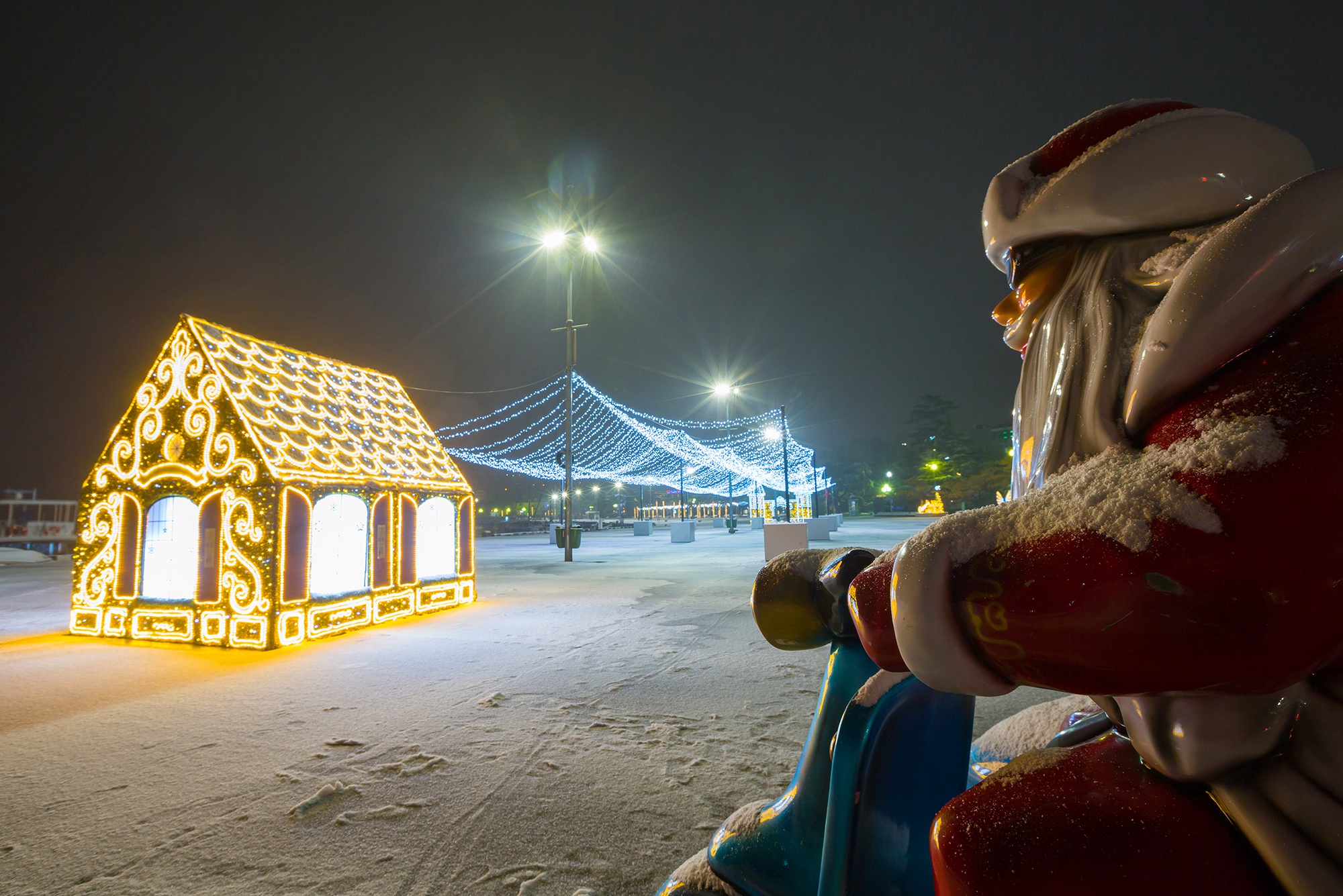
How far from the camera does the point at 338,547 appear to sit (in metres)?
6.41

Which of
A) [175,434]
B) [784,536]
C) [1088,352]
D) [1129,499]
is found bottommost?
[784,536]

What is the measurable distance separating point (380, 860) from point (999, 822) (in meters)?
2.33

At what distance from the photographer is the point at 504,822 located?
240cm

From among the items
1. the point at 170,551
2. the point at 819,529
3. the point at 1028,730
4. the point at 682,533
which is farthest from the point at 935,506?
the point at 1028,730

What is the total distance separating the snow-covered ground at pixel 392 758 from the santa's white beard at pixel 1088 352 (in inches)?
75.2

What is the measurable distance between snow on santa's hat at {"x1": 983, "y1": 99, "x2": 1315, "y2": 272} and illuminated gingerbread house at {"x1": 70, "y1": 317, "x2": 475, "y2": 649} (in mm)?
6453

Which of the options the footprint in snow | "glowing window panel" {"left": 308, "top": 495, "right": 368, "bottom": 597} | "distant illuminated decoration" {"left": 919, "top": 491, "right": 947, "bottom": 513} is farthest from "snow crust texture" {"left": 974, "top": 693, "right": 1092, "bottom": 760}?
"distant illuminated decoration" {"left": 919, "top": 491, "right": 947, "bottom": 513}

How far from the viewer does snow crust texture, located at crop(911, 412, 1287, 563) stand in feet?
1.57

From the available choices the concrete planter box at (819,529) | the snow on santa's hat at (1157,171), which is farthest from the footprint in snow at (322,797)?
the concrete planter box at (819,529)

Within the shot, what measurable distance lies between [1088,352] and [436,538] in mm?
8123

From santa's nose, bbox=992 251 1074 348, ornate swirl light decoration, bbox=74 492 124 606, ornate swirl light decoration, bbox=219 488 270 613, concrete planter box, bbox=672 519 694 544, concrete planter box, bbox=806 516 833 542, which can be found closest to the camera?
santa's nose, bbox=992 251 1074 348

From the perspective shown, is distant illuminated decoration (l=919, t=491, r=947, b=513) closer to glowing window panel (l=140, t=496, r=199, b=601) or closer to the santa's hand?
glowing window panel (l=140, t=496, r=199, b=601)

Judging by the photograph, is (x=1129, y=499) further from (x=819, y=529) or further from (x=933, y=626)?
(x=819, y=529)

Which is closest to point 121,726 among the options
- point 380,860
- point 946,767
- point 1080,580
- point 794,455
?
point 380,860
